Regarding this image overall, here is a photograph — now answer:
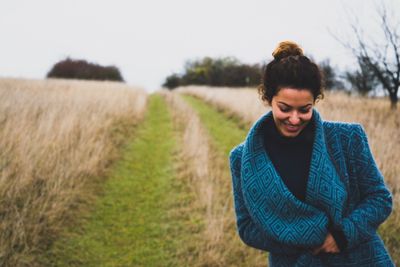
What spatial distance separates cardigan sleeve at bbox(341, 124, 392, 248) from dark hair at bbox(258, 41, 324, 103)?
1.04 ft

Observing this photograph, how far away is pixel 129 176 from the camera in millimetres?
5707

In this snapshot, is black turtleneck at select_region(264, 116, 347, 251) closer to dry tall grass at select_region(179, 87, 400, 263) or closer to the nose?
the nose

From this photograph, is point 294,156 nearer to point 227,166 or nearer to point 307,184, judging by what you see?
point 307,184

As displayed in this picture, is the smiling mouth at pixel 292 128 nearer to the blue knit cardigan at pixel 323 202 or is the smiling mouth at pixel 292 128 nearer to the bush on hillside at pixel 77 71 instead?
the blue knit cardigan at pixel 323 202

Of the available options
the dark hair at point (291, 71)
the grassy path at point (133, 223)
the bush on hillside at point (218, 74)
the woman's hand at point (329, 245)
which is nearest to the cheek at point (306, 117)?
the dark hair at point (291, 71)

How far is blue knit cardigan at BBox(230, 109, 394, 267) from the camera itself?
4.81ft

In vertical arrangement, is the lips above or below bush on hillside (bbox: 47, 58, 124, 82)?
below

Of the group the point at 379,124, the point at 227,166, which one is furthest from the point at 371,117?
the point at 227,166

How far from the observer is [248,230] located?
5.49ft

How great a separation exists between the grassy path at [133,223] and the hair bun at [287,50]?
264 centimetres

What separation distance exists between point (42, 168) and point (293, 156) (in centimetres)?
400

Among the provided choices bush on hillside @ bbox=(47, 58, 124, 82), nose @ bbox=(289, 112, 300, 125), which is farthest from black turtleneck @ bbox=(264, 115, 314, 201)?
bush on hillside @ bbox=(47, 58, 124, 82)

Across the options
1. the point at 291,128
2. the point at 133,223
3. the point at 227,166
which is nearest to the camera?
the point at 291,128

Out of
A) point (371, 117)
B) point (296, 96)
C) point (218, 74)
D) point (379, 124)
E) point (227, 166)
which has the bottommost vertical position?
point (227, 166)
